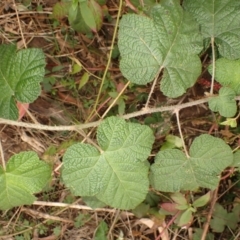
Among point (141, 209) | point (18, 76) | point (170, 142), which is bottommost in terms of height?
point (141, 209)

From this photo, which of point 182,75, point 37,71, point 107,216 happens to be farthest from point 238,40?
point 107,216

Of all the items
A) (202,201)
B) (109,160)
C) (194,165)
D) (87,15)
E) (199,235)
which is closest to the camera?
(109,160)

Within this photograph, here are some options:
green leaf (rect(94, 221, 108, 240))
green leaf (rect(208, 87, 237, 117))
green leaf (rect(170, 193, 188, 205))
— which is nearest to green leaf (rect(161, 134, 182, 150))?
green leaf (rect(170, 193, 188, 205))

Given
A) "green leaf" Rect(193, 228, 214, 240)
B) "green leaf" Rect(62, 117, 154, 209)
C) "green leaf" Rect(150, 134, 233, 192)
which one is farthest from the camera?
"green leaf" Rect(193, 228, 214, 240)

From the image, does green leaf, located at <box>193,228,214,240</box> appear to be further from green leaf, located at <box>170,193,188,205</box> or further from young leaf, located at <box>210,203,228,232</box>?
green leaf, located at <box>170,193,188,205</box>

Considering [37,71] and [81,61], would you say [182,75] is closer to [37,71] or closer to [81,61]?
[37,71]

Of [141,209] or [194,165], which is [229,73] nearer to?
[194,165]

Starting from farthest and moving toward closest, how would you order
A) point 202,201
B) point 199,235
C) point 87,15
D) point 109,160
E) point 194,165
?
point 199,235
point 202,201
point 87,15
point 194,165
point 109,160

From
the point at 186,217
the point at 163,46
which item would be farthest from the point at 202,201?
the point at 163,46
